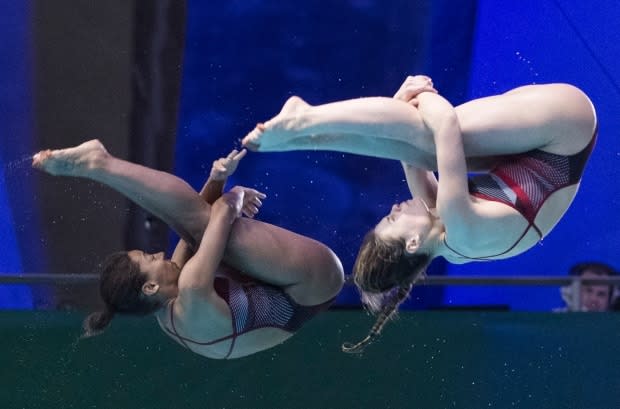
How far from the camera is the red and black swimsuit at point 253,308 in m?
3.26

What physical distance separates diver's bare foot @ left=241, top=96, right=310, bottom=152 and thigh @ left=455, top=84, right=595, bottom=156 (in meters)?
0.53

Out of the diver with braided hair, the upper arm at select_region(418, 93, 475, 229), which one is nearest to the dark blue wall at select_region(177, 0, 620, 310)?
the diver with braided hair

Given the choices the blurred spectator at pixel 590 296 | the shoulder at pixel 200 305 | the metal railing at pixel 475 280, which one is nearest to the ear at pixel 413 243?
the shoulder at pixel 200 305

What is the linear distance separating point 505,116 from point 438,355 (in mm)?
2380

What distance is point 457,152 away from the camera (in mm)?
2854

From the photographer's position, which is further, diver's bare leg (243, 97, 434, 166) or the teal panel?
the teal panel

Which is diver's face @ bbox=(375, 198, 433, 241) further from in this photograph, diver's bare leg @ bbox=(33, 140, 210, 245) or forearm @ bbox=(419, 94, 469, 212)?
diver's bare leg @ bbox=(33, 140, 210, 245)

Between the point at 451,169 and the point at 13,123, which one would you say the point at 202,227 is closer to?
the point at 451,169

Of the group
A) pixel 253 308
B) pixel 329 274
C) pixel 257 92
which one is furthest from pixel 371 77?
pixel 253 308

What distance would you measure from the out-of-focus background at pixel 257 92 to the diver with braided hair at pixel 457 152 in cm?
206

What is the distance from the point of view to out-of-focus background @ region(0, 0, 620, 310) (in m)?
5.04

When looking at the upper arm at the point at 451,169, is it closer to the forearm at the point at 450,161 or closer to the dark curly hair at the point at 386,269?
the forearm at the point at 450,161

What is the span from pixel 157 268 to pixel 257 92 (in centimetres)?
215

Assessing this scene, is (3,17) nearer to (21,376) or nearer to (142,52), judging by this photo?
(142,52)
